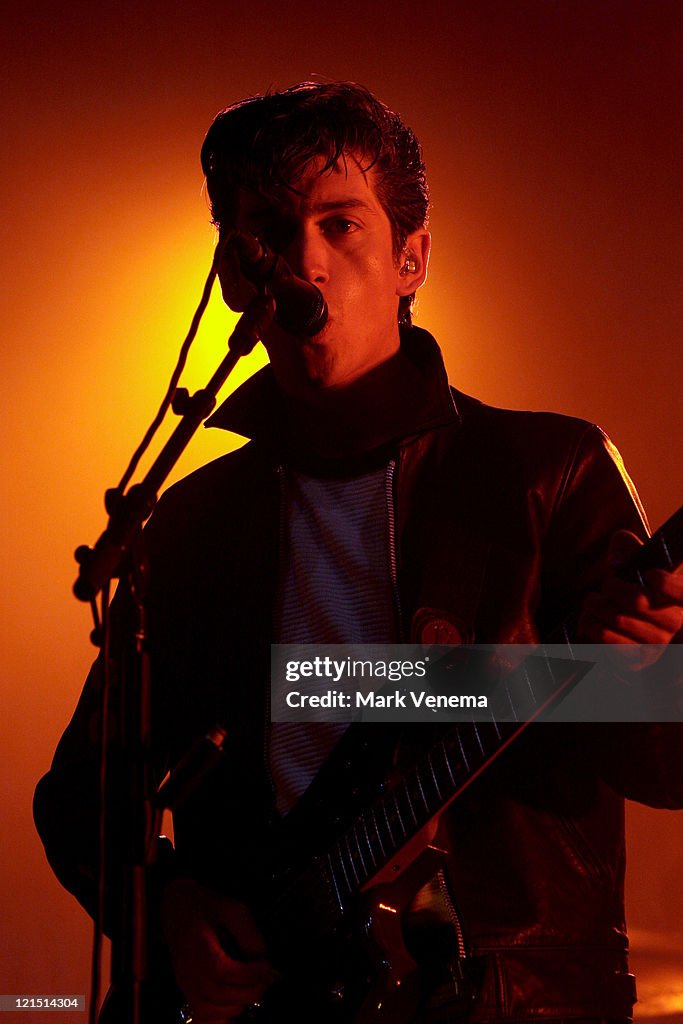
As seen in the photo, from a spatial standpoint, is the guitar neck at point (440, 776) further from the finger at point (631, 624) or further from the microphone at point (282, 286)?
the microphone at point (282, 286)

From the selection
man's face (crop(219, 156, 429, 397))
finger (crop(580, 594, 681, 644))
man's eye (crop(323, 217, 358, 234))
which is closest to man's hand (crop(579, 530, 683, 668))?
finger (crop(580, 594, 681, 644))

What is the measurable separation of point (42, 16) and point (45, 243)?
56 cm

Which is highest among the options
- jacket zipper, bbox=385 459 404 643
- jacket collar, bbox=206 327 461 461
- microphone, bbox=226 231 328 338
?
jacket collar, bbox=206 327 461 461

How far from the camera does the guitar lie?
1.23m

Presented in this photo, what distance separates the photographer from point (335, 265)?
158 cm

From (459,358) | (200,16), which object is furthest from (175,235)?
(459,358)

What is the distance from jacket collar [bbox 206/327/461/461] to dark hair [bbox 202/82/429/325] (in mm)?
200

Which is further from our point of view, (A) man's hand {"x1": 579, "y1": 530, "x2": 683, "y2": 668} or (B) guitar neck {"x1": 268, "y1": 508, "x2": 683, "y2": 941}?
(B) guitar neck {"x1": 268, "y1": 508, "x2": 683, "y2": 941}

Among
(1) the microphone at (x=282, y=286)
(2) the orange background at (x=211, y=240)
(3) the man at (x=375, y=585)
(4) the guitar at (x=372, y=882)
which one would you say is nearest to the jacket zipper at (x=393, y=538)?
(3) the man at (x=375, y=585)

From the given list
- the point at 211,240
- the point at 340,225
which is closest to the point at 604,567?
the point at 340,225

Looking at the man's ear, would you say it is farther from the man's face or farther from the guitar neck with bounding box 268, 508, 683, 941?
the guitar neck with bounding box 268, 508, 683, 941

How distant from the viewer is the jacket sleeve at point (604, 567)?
47.8 inches

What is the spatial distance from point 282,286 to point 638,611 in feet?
1.77

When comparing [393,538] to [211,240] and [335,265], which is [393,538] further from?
[211,240]
